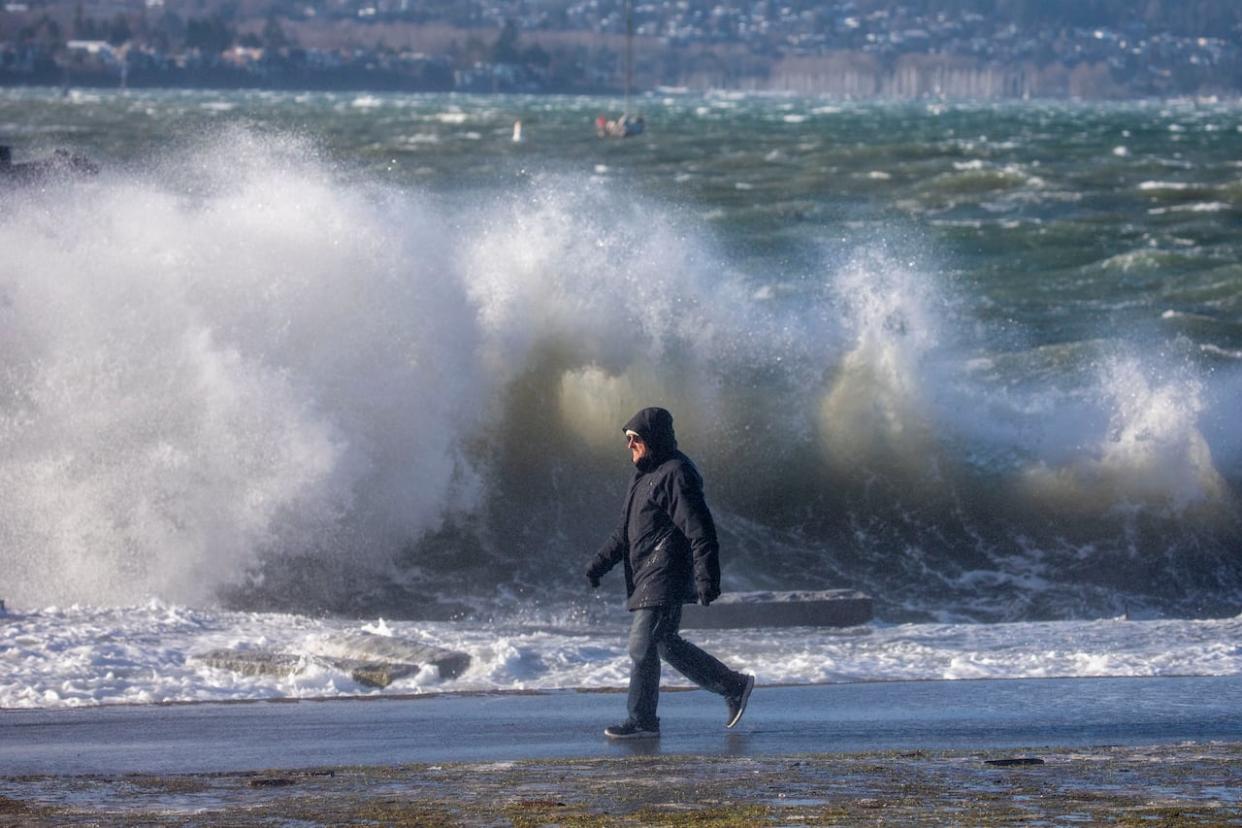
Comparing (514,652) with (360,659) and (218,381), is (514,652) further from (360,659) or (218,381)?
(218,381)

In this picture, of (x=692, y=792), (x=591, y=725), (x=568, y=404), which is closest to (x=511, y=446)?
(x=568, y=404)

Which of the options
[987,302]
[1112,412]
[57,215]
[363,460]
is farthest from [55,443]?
[987,302]

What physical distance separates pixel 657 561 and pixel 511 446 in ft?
31.5

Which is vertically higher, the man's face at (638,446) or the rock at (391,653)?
the man's face at (638,446)

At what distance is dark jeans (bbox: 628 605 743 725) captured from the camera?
8.58m

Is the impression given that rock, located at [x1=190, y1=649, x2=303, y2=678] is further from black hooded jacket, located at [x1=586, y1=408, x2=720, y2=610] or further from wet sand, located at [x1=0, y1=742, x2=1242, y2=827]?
wet sand, located at [x1=0, y1=742, x2=1242, y2=827]

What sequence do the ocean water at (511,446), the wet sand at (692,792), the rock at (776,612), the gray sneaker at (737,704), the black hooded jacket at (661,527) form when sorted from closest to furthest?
the wet sand at (692,792)
the black hooded jacket at (661,527)
the gray sneaker at (737,704)
the ocean water at (511,446)
the rock at (776,612)

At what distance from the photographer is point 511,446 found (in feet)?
59.2

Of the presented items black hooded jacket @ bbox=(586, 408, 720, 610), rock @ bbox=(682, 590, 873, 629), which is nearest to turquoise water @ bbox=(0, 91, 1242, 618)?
rock @ bbox=(682, 590, 873, 629)

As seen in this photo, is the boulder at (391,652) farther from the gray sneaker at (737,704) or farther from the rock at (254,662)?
the gray sneaker at (737,704)

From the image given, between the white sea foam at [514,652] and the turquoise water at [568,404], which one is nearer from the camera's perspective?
the white sea foam at [514,652]

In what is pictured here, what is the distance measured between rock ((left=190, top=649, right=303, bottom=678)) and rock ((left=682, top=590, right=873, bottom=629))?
2.74 metres

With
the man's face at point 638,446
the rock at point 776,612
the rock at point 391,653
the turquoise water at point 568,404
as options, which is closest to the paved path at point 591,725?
the rock at point 391,653

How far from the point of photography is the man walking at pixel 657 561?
8.38m
